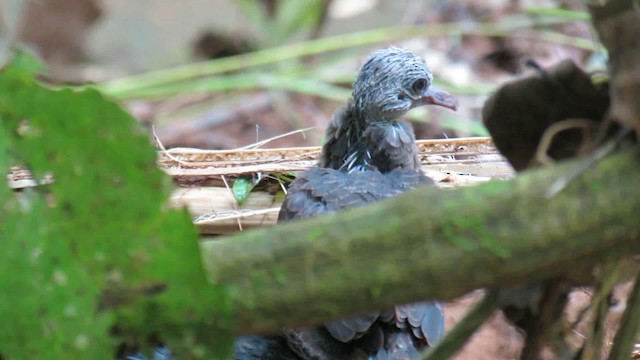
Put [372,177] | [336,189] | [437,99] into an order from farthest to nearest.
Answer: [437,99] → [372,177] → [336,189]

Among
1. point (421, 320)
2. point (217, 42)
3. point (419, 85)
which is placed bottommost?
point (217, 42)

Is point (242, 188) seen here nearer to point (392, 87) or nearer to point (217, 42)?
point (392, 87)

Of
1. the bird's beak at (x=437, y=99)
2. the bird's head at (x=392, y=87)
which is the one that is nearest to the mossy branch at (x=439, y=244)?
the bird's head at (x=392, y=87)

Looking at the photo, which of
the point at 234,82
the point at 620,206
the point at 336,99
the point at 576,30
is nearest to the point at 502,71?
the point at 576,30

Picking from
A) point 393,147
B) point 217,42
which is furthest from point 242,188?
point 217,42

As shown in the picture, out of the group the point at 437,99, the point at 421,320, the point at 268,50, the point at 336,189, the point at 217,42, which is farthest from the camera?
the point at 217,42

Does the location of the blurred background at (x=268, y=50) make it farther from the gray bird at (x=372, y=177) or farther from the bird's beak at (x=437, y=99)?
the gray bird at (x=372, y=177)
